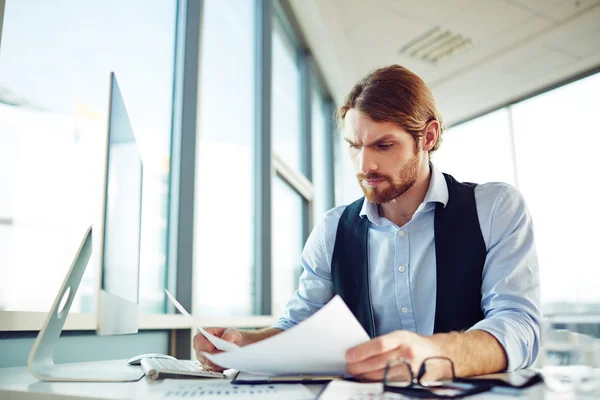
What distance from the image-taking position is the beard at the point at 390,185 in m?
1.29

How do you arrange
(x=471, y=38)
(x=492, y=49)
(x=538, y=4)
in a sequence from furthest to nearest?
(x=492, y=49) < (x=471, y=38) < (x=538, y=4)

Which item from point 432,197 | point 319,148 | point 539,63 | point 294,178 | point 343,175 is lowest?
point 432,197

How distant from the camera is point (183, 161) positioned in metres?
1.79

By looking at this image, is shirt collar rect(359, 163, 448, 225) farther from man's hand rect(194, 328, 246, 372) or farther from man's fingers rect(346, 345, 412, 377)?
man's fingers rect(346, 345, 412, 377)

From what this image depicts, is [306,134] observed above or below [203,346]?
above

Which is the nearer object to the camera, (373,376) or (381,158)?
(373,376)

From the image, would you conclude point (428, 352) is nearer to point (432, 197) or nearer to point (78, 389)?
point (78, 389)

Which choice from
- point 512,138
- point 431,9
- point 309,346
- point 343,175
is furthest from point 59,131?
point 512,138

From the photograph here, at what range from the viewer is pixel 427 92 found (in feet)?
4.74

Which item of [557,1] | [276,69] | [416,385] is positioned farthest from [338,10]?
[416,385]

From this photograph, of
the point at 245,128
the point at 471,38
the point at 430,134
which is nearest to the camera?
the point at 430,134

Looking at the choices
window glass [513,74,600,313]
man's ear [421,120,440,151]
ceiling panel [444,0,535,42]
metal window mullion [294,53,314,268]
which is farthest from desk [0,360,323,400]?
window glass [513,74,600,313]

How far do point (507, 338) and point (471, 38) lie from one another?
3.40 metres

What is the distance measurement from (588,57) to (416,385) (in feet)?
14.5
